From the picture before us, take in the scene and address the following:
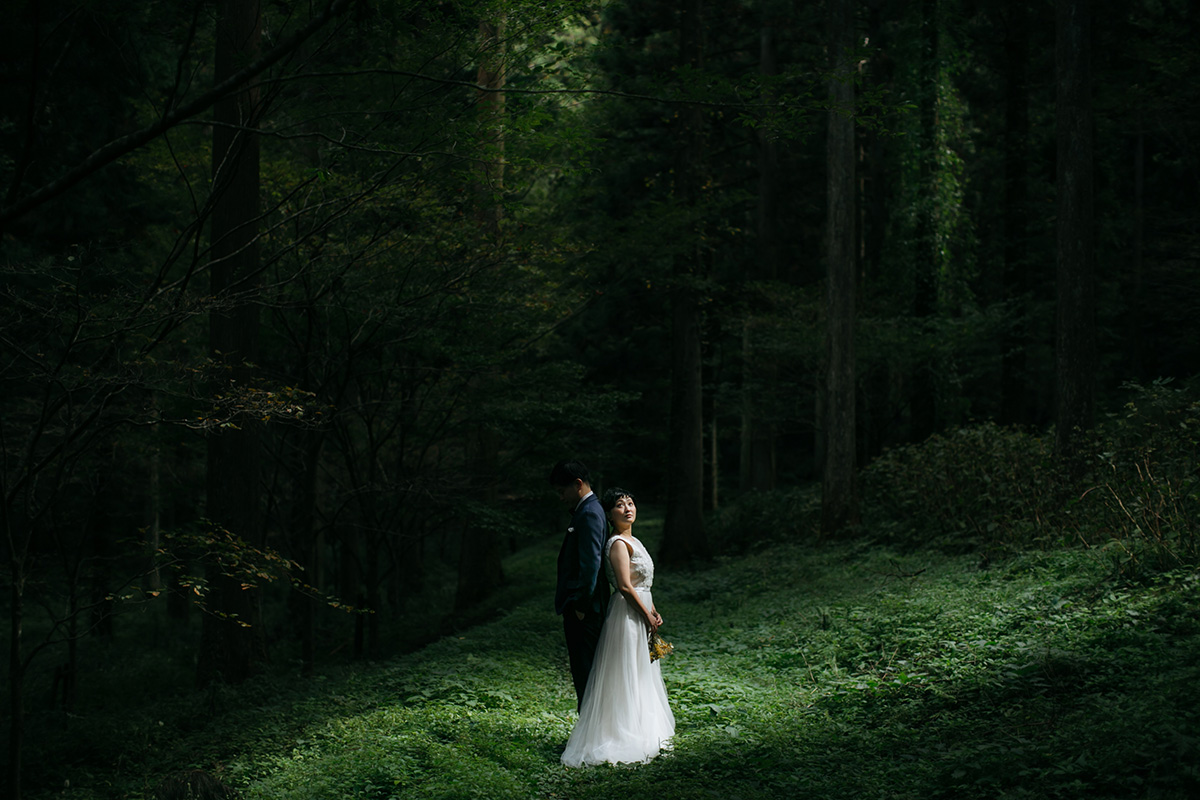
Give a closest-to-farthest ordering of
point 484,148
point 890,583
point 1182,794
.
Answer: point 1182,794 → point 484,148 → point 890,583

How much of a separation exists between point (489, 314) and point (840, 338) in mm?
6247

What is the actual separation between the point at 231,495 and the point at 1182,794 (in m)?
8.74

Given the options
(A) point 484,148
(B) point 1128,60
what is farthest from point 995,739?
(B) point 1128,60

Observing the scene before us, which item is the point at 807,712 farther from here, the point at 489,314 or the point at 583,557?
the point at 489,314

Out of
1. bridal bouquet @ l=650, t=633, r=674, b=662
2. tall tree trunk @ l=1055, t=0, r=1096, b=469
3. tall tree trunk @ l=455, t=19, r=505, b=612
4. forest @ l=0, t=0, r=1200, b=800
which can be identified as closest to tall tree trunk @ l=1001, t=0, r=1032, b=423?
forest @ l=0, t=0, r=1200, b=800

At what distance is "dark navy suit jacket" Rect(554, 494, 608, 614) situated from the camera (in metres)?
5.55

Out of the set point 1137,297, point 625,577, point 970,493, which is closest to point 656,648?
point 625,577

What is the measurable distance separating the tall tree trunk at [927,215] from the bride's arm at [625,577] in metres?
15.2

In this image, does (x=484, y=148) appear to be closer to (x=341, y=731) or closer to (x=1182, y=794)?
(x=341, y=731)

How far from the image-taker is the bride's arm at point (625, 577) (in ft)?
18.5

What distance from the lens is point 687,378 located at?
18.6 meters

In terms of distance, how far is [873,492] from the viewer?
1633 centimetres

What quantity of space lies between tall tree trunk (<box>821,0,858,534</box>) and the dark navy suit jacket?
33.6ft

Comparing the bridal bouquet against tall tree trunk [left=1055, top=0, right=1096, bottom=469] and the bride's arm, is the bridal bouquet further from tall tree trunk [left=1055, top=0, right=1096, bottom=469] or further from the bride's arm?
tall tree trunk [left=1055, top=0, right=1096, bottom=469]
